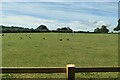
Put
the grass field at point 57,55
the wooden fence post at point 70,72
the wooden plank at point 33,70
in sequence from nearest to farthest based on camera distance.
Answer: the wooden fence post at point 70,72
the wooden plank at point 33,70
the grass field at point 57,55

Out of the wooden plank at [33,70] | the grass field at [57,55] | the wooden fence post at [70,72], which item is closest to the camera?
the wooden fence post at [70,72]

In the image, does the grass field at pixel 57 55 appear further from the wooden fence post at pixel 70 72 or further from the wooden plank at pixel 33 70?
the wooden fence post at pixel 70 72

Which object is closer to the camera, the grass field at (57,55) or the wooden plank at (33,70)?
the wooden plank at (33,70)

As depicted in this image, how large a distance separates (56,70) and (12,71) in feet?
3.49

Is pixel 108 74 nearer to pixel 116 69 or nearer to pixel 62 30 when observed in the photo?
pixel 116 69

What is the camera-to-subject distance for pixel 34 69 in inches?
250

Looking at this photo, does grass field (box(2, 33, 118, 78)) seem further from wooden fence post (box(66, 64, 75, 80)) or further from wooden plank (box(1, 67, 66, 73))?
wooden fence post (box(66, 64, 75, 80))

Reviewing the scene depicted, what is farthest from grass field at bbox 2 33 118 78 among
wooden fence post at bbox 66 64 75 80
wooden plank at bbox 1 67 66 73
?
wooden fence post at bbox 66 64 75 80

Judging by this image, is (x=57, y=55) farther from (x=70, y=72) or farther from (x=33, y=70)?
(x=70, y=72)

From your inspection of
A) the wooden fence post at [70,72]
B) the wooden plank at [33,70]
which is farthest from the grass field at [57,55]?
the wooden fence post at [70,72]

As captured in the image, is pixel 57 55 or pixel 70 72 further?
pixel 57 55

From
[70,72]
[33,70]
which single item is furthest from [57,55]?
[70,72]

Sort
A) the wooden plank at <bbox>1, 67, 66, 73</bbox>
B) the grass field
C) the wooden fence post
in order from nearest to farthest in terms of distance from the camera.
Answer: the wooden fence post, the wooden plank at <bbox>1, 67, 66, 73</bbox>, the grass field

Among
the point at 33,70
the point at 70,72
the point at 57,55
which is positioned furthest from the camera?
the point at 57,55
